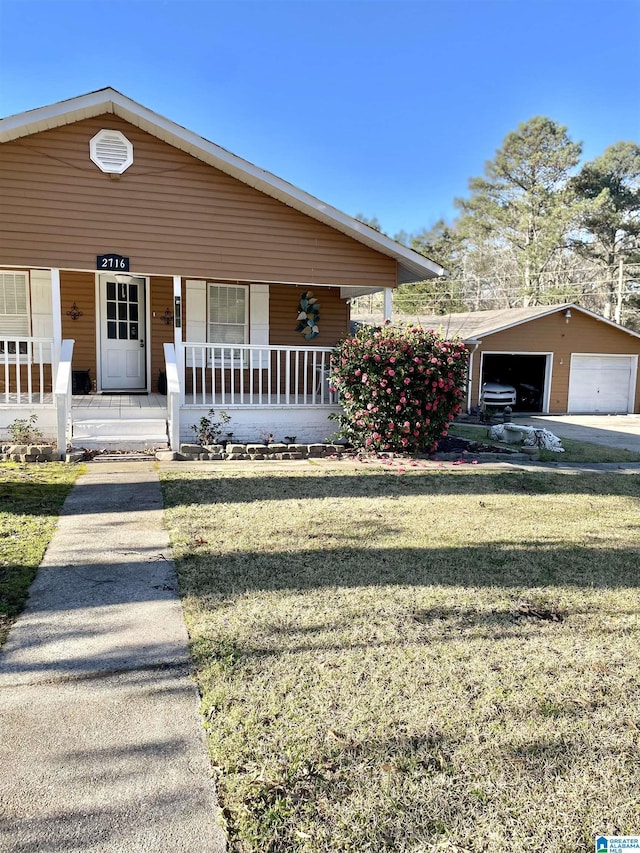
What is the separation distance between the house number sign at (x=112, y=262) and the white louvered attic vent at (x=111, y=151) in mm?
1232

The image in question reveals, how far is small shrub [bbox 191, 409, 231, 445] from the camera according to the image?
9.12 meters

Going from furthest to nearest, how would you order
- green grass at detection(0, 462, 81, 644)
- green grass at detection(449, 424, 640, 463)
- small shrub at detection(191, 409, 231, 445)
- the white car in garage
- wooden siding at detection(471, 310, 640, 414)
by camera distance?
the white car in garage → wooden siding at detection(471, 310, 640, 414) → green grass at detection(449, 424, 640, 463) → small shrub at detection(191, 409, 231, 445) → green grass at detection(0, 462, 81, 644)

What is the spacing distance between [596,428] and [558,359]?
6.02m

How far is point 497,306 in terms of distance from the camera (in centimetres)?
4328

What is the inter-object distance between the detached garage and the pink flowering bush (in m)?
12.1

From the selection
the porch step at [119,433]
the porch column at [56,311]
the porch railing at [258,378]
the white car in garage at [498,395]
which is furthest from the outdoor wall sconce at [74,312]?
the white car in garage at [498,395]

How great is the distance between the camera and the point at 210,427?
9391mm

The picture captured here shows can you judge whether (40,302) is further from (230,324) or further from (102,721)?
(102,721)

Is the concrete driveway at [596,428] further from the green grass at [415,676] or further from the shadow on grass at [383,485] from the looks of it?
the green grass at [415,676]

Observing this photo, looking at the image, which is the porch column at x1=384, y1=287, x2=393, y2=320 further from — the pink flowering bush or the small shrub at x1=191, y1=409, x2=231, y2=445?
the small shrub at x1=191, y1=409, x2=231, y2=445

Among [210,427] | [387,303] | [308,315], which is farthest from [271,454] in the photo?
[308,315]

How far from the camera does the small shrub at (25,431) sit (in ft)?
27.1

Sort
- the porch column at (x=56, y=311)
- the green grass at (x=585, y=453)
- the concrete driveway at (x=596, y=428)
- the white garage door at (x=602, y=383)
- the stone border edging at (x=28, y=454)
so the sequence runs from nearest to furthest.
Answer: the stone border edging at (x=28, y=454), the porch column at (x=56, y=311), the green grass at (x=585, y=453), the concrete driveway at (x=596, y=428), the white garage door at (x=602, y=383)

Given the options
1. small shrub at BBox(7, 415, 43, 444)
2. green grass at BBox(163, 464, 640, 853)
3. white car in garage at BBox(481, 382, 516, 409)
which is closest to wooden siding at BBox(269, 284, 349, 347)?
small shrub at BBox(7, 415, 43, 444)
